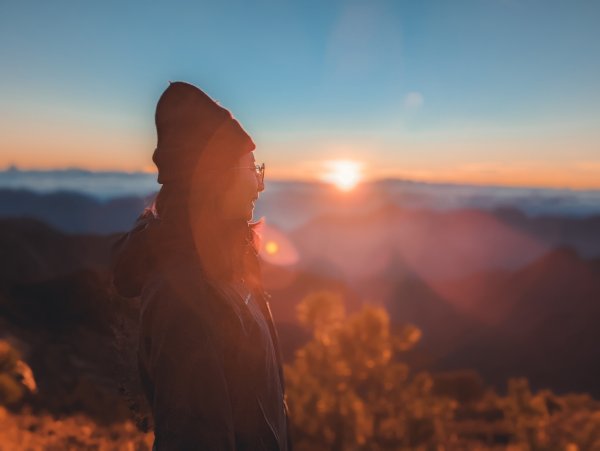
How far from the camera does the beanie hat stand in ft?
5.82

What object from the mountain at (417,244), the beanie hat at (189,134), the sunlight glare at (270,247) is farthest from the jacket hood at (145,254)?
the mountain at (417,244)

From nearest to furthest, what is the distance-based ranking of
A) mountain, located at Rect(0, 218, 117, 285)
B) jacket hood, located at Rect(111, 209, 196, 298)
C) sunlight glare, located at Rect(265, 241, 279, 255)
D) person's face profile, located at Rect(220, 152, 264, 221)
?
jacket hood, located at Rect(111, 209, 196, 298), person's face profile, located at Rect(220, 152, 264, 221), sunlight glare, located at Rect(265, 241, 279, 255), mountain, located at Rect(0, 218, 117, 285)

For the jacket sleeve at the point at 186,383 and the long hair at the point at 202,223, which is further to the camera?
the long hair at the point at 202,223

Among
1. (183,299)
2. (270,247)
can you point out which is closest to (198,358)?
(183,299)

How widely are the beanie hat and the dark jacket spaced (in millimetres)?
259

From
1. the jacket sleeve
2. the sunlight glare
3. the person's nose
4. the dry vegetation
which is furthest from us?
the dry vegetation

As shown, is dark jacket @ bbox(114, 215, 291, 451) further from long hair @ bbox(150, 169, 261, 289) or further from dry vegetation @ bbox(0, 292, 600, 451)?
dry vegetation @ bbox(0, 292, 600, 451)

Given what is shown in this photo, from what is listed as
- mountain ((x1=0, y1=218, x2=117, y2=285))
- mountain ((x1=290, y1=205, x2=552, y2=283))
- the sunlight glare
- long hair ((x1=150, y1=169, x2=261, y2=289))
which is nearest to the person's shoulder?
long hair ((x1=150, y1=169, x2=261, y2=289))

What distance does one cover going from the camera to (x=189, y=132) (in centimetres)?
178

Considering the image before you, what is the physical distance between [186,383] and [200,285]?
12.4 inches

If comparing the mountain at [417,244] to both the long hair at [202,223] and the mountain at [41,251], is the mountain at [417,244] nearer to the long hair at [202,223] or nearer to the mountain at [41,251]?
the mountain at [41,251]

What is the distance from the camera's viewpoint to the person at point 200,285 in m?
1.54

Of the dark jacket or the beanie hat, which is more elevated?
the beanie hat

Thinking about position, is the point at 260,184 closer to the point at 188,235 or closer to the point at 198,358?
the point at 188,235
